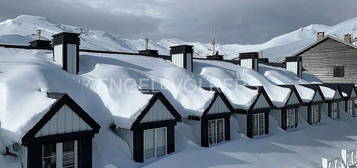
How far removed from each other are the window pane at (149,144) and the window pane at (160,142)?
25 centimetres

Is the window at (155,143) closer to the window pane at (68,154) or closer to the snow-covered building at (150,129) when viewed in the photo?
the snow-covered building at (150,129)

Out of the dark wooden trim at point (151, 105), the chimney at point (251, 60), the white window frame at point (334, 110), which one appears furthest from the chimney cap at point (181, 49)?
the white window frame at point (334, 110)

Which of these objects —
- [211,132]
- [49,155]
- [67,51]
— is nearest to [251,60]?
[211,132]

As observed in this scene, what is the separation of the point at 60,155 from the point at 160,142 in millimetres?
4612

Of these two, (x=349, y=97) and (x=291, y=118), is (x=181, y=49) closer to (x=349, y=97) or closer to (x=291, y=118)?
(x=291, y=118)

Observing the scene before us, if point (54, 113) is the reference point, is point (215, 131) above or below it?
below

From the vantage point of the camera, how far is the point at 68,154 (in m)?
12.0

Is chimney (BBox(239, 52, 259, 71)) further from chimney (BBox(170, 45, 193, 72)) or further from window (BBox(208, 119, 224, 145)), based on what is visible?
window (BBox(208, 119, 224, 145))

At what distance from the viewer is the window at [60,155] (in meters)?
11.4

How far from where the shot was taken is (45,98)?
12.1m

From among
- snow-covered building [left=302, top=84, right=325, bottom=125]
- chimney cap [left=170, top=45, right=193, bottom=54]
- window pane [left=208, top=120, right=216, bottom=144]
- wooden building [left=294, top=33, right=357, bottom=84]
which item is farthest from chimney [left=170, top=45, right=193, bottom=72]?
wooden building [left=294, top=33, right=357, bottom=84]

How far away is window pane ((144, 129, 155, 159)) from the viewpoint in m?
14.3

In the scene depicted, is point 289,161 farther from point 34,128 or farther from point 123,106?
point 34,128

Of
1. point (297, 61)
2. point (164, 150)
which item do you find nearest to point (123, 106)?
point (164, 150)
